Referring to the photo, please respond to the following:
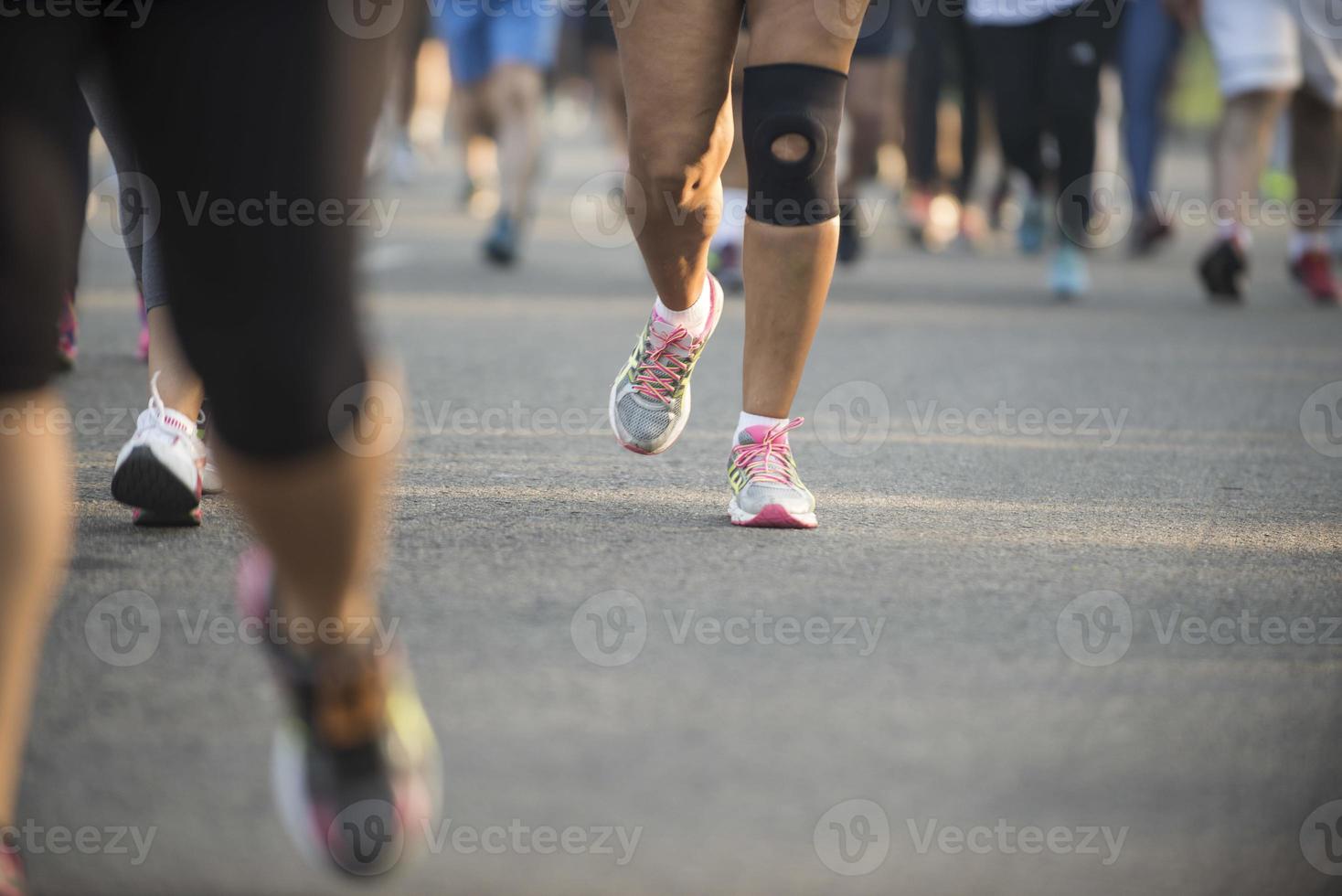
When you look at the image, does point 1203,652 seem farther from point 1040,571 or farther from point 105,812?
point 105,812

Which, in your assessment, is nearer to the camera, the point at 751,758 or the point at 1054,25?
the point at 751,758

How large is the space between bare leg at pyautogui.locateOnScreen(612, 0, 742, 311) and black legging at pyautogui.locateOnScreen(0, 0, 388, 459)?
155 cm

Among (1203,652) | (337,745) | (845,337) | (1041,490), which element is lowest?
(845,337)

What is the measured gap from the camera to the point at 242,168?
163cm

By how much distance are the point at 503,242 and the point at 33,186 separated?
6819 millimetres

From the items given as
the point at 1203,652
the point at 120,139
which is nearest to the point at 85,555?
the point at 120,139

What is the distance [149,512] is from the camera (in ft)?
10.4

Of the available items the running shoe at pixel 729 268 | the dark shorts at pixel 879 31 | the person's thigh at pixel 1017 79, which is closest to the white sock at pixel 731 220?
the running shoe at pixel 729 268

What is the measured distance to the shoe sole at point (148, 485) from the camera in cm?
310

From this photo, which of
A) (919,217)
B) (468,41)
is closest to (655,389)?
(468,41)

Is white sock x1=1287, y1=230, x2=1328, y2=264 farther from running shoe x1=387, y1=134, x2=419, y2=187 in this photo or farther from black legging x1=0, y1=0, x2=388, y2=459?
running shoe x1=387, y1=134, x2=419, y2=187

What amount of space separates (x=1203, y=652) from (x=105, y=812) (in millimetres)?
1609

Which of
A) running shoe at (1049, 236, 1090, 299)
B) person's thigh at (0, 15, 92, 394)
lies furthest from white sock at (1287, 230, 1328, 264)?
person's thigh at (0, 15, 92, 394)

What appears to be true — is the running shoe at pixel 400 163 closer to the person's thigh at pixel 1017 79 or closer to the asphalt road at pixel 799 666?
the person's thigh at pixel 1017 79
